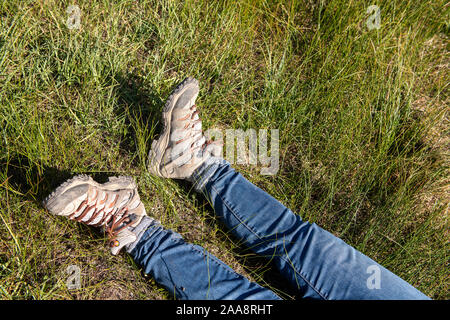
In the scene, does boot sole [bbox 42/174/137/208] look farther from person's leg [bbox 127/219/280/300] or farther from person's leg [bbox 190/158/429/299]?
person's leg [bbox 190/158/429/299]

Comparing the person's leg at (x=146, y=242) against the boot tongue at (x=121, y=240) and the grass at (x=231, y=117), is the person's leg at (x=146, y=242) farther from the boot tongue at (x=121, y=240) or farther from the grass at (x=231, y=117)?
the grass at (x=231, y=117)

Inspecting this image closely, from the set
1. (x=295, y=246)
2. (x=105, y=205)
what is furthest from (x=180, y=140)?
(x=295, y=246)

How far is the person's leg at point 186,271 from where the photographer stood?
55.1 inches

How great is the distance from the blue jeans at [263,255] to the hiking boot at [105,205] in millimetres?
84

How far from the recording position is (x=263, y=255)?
1.60m

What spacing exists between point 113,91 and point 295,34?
3.70 feet

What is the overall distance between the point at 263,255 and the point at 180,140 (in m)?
0.64

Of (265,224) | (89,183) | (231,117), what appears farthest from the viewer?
(231,117)

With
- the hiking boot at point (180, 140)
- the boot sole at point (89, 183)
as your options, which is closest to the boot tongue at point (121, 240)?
the boot sole at point (89, 183)

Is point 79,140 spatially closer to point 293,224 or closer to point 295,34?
point 293,224

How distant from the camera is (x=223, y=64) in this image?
2.03 meters

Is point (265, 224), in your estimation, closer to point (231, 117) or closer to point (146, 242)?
point (146, 242)

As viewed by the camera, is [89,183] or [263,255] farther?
[263,255]
